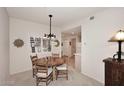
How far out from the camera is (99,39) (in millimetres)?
3584

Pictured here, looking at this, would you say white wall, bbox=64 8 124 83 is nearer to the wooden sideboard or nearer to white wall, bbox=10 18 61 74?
the wooden sideboard

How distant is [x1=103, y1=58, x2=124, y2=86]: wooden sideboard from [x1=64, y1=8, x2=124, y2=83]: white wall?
820 mm

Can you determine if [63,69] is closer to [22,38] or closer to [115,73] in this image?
[115,73]

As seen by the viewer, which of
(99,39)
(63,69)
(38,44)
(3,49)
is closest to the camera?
(3,49)

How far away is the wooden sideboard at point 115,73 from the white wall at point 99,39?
820 millimetres

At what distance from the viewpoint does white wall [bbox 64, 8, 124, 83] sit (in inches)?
118

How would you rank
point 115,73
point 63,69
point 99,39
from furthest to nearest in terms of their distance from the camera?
point 63,69 < point 99,39 < point 115,73

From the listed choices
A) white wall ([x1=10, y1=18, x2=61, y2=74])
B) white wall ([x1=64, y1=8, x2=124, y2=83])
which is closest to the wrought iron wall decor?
white wall ([x1=10, y1=18, x2=61, y2=74])

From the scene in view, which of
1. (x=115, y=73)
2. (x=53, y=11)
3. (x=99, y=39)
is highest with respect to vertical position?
(x=53, y=11)

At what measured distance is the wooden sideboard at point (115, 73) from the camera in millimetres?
2097

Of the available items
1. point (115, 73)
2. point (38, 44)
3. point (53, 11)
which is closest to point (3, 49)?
point (53, 11)

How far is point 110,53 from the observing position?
3129 millimetres

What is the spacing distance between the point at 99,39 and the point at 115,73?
1607 millimetres
